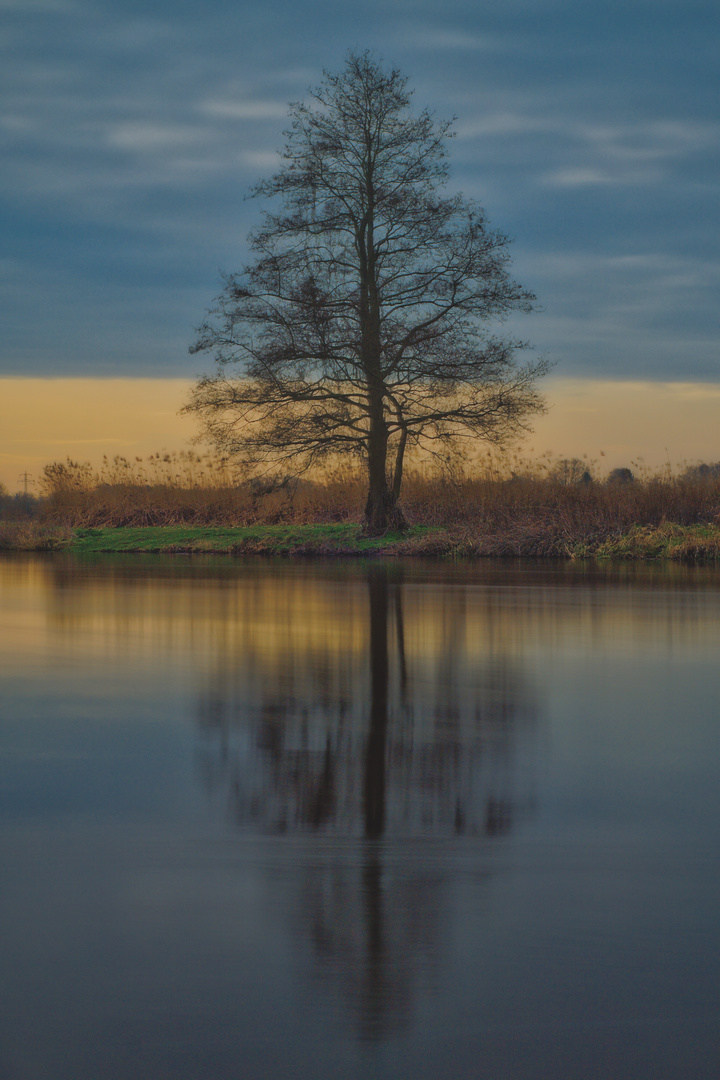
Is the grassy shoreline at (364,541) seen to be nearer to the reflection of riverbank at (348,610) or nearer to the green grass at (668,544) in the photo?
the green grass at (668,544)

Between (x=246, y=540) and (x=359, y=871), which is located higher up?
(x=246, y=540)

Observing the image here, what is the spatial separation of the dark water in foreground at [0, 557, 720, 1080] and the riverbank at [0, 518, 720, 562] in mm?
17632

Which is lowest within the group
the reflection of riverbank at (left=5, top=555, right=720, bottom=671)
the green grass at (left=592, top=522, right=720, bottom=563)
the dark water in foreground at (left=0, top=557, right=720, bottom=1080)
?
the dark water in foreground at (left=0, top=557, right=720, bottom=1080)

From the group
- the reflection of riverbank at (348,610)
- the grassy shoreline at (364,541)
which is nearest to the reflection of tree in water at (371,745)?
the reflection of riverbank at (348,610)

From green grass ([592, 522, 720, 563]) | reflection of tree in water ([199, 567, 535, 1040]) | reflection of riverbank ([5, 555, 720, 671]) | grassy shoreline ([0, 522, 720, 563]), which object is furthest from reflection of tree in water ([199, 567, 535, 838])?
grassy shoreline ([0, 522, 720, 563])

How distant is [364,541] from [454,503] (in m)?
3.26

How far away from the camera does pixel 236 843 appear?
371 centimetres

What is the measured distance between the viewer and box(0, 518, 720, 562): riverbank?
25.4 m

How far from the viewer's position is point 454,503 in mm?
30750

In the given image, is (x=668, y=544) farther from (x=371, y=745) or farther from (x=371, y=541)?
(x=371, y=745)

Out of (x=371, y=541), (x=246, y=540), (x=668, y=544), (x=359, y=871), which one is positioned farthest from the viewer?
(x=246, y=540)

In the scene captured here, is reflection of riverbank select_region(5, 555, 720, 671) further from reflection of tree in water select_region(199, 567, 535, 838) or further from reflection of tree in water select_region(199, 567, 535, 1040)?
reflection of tree in water select_region(199, 567, 535, 1040)

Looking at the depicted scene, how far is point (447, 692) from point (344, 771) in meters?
2.35

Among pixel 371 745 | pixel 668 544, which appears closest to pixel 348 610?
pixel 371 745
